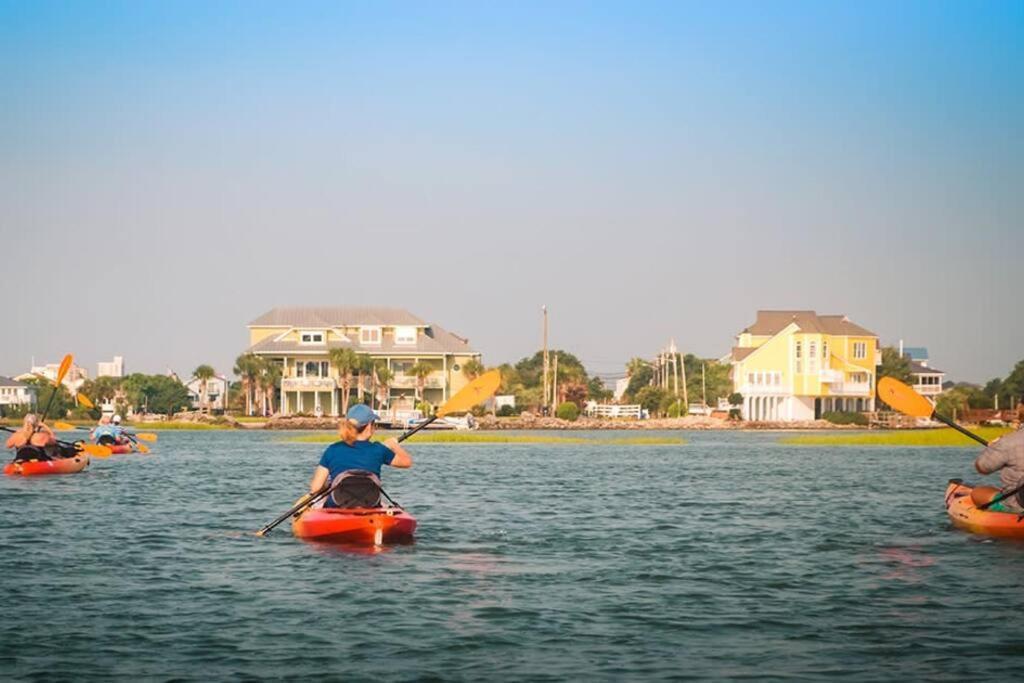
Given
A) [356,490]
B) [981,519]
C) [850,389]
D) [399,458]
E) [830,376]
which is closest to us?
[399,458]

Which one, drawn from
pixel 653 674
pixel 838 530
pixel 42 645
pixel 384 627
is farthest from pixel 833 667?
pixel 838 530

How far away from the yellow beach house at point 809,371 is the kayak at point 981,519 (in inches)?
3378

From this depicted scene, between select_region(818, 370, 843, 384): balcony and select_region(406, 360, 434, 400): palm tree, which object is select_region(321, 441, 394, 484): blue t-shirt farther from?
select_region(818, 370, 843, 384): balcony

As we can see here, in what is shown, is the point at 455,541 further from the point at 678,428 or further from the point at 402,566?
the point at 678,428

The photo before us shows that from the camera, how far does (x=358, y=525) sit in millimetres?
19453

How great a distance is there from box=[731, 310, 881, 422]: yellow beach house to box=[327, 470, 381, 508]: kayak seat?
3590 inches

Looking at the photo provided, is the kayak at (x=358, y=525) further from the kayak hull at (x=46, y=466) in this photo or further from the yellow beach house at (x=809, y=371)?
the yellow beach house at (x=809, y=371)

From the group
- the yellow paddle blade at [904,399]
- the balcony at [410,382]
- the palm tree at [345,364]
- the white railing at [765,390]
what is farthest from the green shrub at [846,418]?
the yellow paddle blade at [904,399]

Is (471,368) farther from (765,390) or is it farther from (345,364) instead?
(765,390)

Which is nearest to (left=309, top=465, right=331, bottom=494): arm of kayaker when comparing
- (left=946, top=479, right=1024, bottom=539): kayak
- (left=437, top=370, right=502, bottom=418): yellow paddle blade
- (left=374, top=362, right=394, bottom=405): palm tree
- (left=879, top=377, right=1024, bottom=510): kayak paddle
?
(left=437, top=370, right=502, bottom=418): yellow paddle blade

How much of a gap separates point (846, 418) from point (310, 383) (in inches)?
1534

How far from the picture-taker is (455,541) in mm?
21469

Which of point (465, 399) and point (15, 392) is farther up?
point (15, 392)

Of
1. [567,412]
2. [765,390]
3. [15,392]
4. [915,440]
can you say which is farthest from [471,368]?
[15,392]
